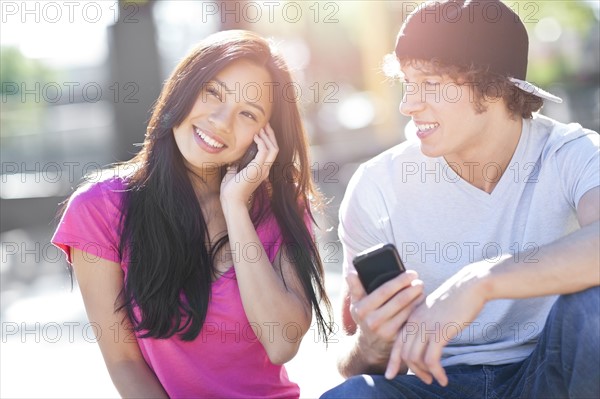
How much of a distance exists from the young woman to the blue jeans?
0.55 m

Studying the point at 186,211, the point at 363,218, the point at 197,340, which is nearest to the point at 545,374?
the point at 363,218

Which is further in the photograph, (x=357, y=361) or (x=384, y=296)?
(x=357, y=361)

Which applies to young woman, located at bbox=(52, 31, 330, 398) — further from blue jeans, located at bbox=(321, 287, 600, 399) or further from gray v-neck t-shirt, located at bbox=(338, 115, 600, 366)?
blue jeans, located at bbox=(321, 287, 600, 399)

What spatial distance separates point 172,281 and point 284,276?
0.43m

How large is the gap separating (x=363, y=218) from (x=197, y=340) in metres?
0.77

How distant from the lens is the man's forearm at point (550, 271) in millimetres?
2607

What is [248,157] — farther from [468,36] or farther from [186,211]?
[468,36]

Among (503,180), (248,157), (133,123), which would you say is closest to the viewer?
(503,180)

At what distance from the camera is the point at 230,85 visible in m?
3.49

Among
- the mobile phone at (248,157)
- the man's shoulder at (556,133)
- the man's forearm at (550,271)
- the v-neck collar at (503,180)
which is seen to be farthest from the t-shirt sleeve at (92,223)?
the man's shoulder at (556,133)

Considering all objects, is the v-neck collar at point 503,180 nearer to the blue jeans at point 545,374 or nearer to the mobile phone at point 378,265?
the blue jeans at point 545,374

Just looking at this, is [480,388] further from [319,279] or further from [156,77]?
[156,77]

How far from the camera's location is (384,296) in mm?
2676

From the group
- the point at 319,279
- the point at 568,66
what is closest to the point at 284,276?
the point at 319,279
